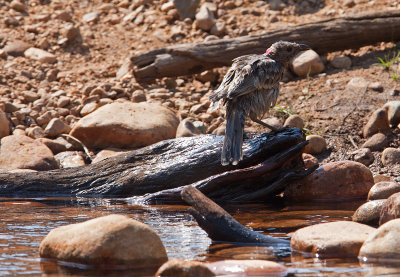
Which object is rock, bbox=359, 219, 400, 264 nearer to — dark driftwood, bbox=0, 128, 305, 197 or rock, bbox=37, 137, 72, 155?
dark driftwood, bbox=0, 128, 305, 197

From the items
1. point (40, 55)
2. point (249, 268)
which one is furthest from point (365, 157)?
point (40, 55)

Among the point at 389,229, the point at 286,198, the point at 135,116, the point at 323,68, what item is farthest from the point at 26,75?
the point at 389,229

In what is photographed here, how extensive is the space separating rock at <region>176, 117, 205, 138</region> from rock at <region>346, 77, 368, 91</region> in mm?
2243

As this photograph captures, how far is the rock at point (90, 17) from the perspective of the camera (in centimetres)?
1253

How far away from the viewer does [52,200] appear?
7148 millimetres

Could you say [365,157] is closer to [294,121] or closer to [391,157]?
[391,157]

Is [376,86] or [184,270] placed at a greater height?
[376,86]

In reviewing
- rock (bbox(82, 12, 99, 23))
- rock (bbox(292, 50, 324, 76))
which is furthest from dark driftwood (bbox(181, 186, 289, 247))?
rock (bbox(82, 12, 99, 23))

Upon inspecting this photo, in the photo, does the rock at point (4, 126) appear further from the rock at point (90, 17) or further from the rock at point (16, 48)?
the rock at point (90, 17)

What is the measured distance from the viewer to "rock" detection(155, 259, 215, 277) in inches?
154

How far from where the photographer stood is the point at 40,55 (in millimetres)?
11656

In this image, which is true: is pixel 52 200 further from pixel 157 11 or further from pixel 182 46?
pixel 157 11

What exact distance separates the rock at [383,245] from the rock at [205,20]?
760 centimetres

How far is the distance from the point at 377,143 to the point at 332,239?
396cm
